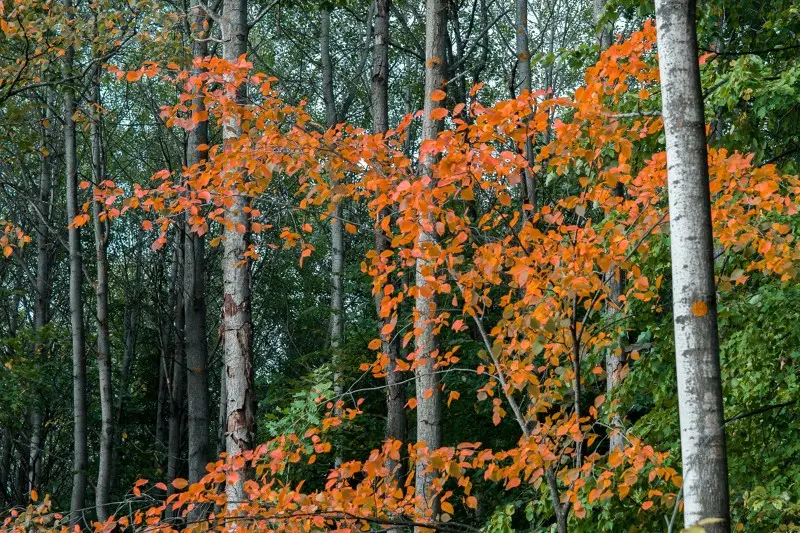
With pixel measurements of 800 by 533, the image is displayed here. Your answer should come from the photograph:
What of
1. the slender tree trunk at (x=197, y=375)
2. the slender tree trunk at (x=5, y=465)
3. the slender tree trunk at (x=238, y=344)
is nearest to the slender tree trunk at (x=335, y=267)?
the slender tree trunk at (x=197, y=375)

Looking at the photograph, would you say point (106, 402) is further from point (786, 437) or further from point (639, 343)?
point (786, 437)

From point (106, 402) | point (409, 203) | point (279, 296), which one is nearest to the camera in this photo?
point (409, 203)

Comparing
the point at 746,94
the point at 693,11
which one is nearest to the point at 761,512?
the point at 746,94

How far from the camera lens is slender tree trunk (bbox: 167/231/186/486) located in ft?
53.1

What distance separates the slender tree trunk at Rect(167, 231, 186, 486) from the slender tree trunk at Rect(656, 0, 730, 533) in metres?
13.6

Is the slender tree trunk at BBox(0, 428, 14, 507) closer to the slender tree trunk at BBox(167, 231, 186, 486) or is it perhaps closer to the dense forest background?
the slender tree trunk at BBox(167, 231, 186, 486)

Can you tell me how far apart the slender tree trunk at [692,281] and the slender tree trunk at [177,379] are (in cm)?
1355

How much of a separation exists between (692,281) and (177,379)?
15861mm

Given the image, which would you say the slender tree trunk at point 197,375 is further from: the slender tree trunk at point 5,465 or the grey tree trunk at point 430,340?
the slender tree trunk at point 5,465

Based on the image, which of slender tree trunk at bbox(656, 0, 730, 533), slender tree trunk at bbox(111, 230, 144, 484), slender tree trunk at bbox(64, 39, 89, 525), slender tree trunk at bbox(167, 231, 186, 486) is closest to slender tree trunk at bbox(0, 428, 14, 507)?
slender tree trunk at bbox(111, 230, 144, 484)

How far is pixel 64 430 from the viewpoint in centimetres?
1738

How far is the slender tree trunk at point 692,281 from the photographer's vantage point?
2.57m

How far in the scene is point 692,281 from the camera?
2623 millimetres

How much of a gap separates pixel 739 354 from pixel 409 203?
9.90 ft
